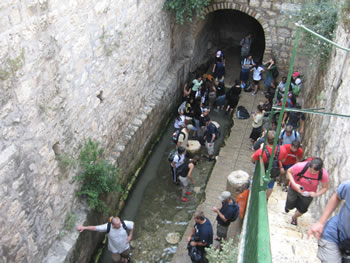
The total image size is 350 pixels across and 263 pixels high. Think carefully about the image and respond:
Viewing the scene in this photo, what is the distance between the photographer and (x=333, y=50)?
6879 millimetres

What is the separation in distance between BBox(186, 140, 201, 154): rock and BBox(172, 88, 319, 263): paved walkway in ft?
1.71

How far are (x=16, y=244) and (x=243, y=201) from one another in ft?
11.0

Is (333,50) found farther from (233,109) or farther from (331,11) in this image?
(233,109)

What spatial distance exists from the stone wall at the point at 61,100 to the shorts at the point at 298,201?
10.4ft

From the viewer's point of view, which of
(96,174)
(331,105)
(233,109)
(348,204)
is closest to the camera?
(348,204)

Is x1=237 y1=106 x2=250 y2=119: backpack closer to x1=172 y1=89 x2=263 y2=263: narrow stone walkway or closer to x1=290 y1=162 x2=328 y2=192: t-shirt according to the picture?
x1=172 y1=89 x2=263 y2=263: narrow stone walkway

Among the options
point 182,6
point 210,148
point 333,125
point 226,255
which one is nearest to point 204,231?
point 226,255

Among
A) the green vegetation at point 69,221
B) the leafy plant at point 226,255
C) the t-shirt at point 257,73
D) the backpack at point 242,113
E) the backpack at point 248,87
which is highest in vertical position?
the leafy plant at point 226,255

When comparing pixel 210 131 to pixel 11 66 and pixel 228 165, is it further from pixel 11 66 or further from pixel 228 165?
pixel 11 66

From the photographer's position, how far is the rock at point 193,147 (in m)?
8.71

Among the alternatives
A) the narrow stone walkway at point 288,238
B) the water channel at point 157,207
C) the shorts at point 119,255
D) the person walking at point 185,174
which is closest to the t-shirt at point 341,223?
the narrow stone walkway at point 288,238

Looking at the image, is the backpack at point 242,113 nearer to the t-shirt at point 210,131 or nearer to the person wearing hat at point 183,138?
the t-shirt at point 210,131

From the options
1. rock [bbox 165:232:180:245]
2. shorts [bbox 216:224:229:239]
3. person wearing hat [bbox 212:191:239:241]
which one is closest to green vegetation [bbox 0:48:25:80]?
person wearing hat [bbox 212:191:239:241]

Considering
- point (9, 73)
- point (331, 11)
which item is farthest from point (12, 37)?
point (331, 11)
